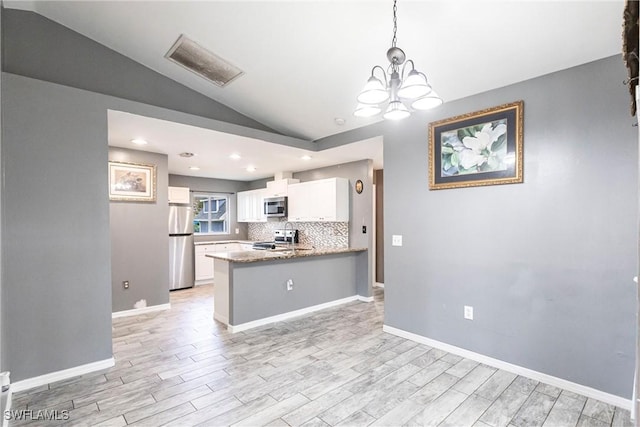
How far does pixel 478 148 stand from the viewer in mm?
2910

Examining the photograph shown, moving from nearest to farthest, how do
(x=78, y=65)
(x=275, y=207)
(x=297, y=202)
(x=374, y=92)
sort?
(x=374, y=92)
(x=78, y=65)
(x=297, y=202)
(x=275, y=207)

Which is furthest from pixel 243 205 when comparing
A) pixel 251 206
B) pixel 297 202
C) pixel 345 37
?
pixel 345 37

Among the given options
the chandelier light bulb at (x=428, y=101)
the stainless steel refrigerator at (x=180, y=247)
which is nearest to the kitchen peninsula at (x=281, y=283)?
the stainless steel refrigerator at (x=180, y=247)

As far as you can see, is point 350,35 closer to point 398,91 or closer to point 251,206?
point 398,91

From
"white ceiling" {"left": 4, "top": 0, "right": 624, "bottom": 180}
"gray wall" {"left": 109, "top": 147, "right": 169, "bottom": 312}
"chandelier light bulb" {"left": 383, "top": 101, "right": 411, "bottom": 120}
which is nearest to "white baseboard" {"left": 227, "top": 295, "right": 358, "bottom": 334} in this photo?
"gray wall" {"left": 109, "top": 147, "right": 169, "bottom": 312}

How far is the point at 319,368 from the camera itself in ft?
9.09

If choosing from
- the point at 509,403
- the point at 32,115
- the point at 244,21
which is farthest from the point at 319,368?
the point at 32,115

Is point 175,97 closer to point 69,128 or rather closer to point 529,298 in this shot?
point 69,128

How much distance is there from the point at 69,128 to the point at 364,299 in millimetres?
4290

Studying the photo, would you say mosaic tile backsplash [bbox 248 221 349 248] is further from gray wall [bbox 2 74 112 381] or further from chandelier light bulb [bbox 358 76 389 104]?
chandelier light bulb [bbox 358 76 389 104]

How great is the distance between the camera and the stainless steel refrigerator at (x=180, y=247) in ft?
19.1

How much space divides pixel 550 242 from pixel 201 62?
352 cm

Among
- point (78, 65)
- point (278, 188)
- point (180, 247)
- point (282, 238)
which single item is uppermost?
point (78, 65)

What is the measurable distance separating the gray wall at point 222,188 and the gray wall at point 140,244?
2239 mm
